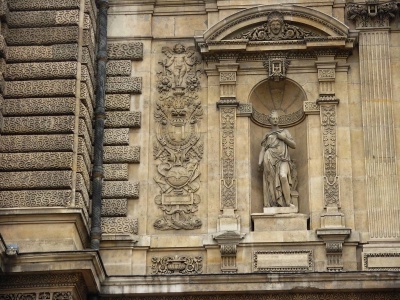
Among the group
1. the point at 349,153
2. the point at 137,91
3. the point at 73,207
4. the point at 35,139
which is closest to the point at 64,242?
the point at 73,207

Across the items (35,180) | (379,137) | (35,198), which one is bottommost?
(35,198)

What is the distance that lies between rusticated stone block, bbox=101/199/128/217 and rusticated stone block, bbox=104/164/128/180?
391 mm

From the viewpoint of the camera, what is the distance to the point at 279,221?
835 inches

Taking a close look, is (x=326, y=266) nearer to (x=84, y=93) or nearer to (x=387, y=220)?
(x=387, y=220)

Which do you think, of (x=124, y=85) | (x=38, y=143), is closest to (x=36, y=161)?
(x=38, y=143)

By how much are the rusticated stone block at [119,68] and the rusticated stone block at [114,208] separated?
2.30 m

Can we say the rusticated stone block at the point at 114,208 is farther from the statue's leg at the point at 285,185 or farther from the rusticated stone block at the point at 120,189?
the statue's leg at the point at 285,185

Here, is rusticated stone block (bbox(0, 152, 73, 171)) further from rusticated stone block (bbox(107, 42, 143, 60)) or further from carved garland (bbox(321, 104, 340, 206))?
carved garland (bbox(321, 104, 340, 206))

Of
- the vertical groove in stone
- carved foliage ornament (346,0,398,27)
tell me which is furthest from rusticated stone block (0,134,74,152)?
carved foliage ornament (346,0,398,27)

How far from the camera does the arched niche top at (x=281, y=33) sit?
22.1m

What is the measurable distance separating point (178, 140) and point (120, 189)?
1.29m

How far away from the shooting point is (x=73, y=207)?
789 inches

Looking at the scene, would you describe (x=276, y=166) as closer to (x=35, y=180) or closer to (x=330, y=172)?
(x=330, y=172)

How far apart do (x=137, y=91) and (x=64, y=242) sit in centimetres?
350
